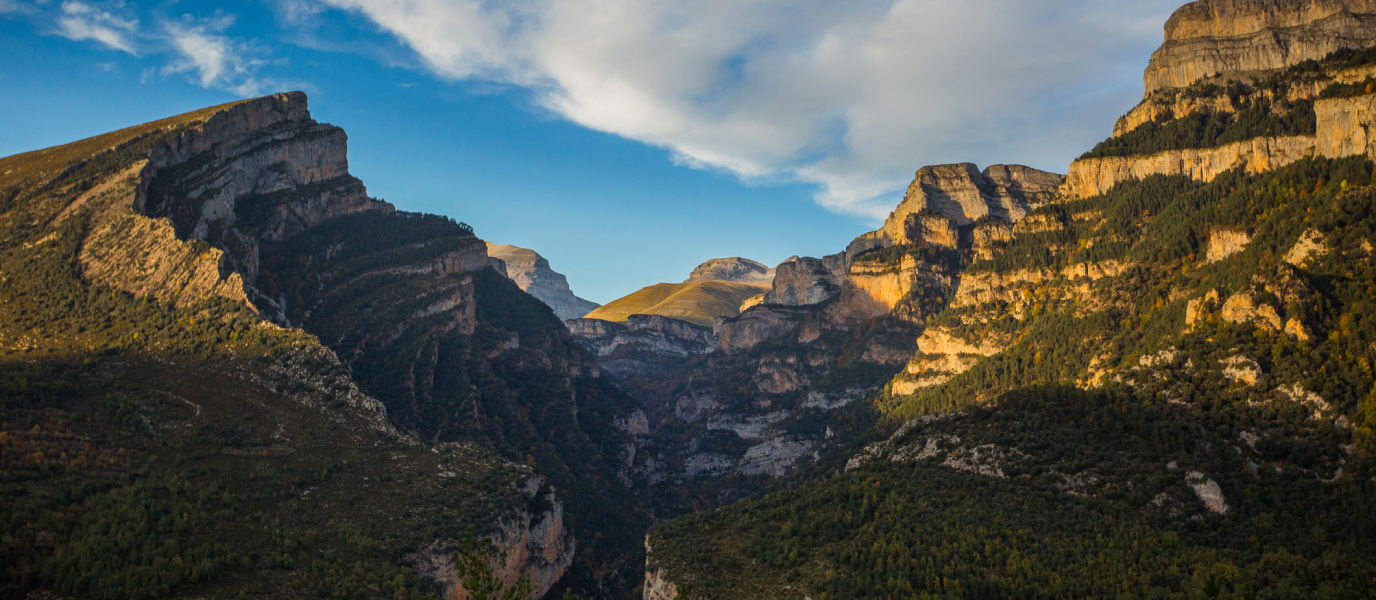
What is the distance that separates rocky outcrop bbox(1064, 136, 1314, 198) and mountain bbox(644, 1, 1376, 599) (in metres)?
0.33

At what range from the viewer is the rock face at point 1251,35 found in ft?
329

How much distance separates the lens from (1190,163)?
101 m

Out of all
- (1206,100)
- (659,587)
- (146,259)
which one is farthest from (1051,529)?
(146,259)

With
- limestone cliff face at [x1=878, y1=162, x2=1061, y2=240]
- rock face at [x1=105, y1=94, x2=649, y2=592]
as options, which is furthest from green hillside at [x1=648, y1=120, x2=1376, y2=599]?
limestone cliff face at [x1=878, y1=162, x2=1061, y2=240]

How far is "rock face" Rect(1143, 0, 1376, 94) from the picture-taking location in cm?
10038

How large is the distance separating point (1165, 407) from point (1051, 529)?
18.4 metres

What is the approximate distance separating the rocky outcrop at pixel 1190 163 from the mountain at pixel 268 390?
93720 millimetres

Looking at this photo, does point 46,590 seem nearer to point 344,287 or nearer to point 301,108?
point 344,287

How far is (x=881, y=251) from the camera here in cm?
17412

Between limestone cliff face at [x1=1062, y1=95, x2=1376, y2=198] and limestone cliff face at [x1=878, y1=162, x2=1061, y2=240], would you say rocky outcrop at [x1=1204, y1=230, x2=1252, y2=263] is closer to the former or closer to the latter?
limestone cliff face at [x1=1062, y1=95, x2=1376, y2=198]

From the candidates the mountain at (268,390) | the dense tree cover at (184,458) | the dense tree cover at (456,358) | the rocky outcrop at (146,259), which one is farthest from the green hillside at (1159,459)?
the rocky outcrop at (146,259)

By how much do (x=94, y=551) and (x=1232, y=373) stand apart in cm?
8769

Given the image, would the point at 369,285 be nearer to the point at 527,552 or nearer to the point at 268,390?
the point at 268,390

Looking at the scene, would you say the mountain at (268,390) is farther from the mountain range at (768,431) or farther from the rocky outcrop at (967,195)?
the rocky outcrop at (967,195)
